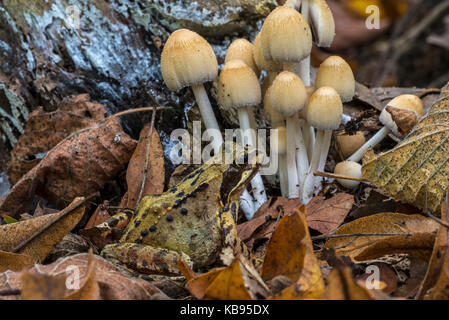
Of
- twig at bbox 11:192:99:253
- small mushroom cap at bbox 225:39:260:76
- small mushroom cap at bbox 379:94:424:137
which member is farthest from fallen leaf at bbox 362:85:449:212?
twig at bbox 11:192:99:253

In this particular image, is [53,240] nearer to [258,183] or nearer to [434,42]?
[258,183]

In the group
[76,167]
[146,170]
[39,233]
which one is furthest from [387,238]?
[76,167]

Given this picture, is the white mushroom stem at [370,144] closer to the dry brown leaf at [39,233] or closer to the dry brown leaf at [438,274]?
the dry brown leaf at [438,274]

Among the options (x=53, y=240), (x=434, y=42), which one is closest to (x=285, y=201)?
(x=53, y=240)

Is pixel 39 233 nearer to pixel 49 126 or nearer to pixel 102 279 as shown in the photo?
pixel 102 279

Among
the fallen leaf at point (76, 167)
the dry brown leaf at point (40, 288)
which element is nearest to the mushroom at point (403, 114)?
the fallen leaf at point (76, 167)
